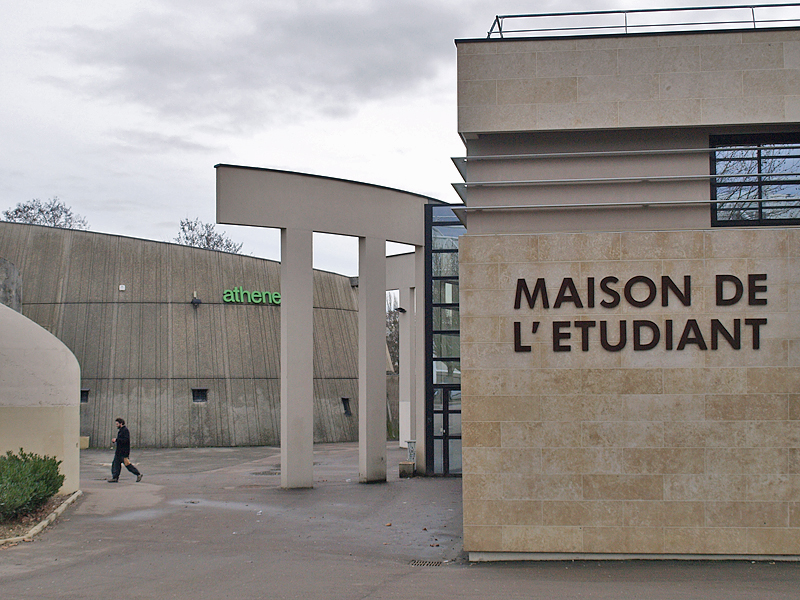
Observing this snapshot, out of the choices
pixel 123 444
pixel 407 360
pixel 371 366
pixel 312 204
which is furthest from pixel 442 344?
pixel 123 444

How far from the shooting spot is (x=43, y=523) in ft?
43.9

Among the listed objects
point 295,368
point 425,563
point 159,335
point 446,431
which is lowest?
point 425,563

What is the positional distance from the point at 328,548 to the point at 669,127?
307 inches

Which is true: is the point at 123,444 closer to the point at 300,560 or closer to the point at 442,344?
the point at 442,344

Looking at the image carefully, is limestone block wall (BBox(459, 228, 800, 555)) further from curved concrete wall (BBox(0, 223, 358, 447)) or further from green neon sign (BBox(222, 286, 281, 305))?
green neon sign (BBox(222, 286, 281, 305))

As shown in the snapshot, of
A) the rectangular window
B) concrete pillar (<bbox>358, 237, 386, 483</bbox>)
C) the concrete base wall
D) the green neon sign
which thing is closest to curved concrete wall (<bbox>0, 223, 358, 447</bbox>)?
the green neon sign

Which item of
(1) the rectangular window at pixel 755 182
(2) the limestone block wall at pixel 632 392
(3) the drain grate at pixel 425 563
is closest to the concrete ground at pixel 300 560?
(3) the drain grate at pixel 425 563

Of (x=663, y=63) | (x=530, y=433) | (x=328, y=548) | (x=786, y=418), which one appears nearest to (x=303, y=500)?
(x=328, y=548)

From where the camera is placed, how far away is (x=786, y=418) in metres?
10.3

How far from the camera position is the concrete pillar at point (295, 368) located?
18516mm

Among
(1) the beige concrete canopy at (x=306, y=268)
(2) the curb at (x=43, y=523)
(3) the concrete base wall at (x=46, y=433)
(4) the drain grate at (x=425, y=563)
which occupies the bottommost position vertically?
(4) the drain grate at (x=425, y=563)

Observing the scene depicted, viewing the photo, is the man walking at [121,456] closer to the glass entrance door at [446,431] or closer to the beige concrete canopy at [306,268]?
the beige concrete canopy at [306,268]

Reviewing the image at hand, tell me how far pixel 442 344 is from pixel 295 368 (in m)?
5.37

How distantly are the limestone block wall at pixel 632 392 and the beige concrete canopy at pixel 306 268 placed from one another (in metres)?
8.57
